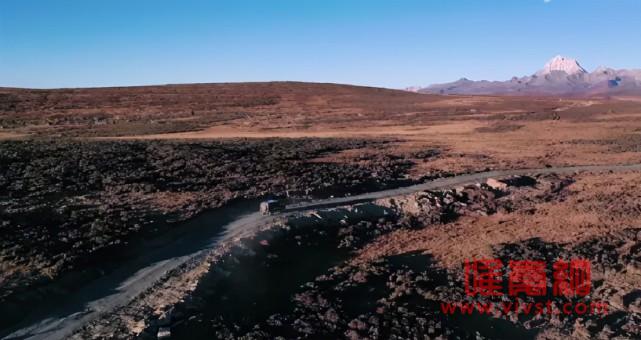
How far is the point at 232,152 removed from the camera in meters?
38.4

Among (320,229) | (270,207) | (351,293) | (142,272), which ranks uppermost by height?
(270,207)

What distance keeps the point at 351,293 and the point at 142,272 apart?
24.0 feet

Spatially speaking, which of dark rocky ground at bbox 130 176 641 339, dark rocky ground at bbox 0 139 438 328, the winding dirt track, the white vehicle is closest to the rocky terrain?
dark rocky ground at bbox 130 176 641 339

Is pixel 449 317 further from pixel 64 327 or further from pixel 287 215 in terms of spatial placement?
pixel 64 327

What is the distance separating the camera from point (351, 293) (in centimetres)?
1577

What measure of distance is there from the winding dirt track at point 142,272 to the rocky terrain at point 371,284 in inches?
31.8

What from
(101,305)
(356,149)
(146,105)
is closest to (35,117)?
(146,105)

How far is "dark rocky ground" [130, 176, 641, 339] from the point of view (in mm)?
13508

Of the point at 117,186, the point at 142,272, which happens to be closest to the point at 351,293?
the point at 142,272

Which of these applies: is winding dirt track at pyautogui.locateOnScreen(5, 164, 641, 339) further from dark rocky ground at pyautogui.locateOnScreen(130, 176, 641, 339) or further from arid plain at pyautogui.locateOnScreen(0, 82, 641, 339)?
dark rocky ground at pyautogui.locateOnScreen(130, 176, 641, 339)

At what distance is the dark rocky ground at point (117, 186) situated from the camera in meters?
16.3

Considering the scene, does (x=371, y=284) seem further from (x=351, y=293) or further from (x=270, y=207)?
(x=270, y=207)

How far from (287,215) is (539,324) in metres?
11.4

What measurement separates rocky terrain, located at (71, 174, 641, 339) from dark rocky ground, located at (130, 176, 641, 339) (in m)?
0.04
